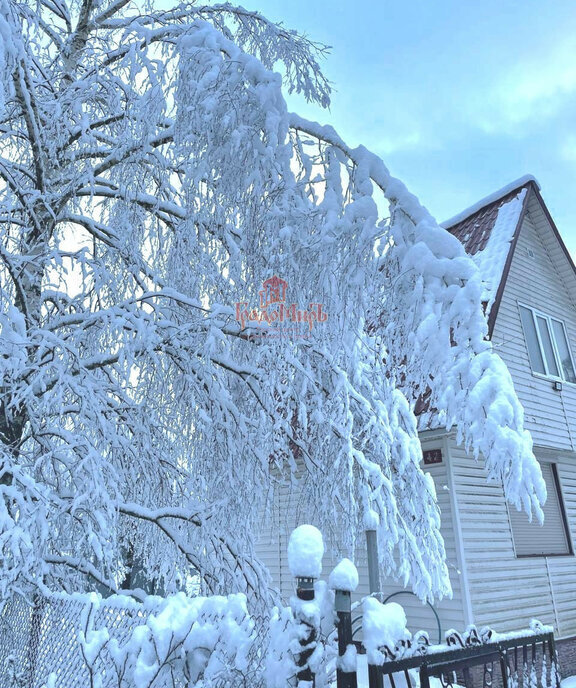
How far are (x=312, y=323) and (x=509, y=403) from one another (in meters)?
1.43

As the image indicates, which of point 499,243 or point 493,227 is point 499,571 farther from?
point 493,227

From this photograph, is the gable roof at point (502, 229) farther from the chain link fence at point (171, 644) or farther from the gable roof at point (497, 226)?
the chain link fence at point (171, 644)

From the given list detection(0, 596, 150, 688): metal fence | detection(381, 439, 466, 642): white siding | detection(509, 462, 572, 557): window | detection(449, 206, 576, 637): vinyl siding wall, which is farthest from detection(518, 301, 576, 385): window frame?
detection(0, 596, 150, 688): metal fence

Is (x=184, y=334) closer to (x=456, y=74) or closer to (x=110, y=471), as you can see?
(x=110, y=471)

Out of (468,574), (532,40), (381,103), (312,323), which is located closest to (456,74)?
(532,40)

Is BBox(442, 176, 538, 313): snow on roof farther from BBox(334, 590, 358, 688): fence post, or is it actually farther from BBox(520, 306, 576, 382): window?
BBox(334, 590, 358, 688): fence post

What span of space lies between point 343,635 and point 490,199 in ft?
37.2

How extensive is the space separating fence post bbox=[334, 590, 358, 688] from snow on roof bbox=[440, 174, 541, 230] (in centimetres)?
1068

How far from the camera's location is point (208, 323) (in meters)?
3.96

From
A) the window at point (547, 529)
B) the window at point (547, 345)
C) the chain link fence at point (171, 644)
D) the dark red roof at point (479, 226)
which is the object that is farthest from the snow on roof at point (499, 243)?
the chain link fence at point (171, 644)

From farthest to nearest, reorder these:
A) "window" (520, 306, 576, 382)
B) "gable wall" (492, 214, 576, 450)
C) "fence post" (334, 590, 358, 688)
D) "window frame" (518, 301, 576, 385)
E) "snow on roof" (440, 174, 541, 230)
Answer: "snow on roof" (440, 174, 541, 230), "window" (520, 306, 576, 382), "window frame" (518, 301, 576, 385), "gable wall" (492, 214, 576, 450), "fence post" (334, 590, 358, 688)

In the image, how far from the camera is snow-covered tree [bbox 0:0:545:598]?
2.71 m

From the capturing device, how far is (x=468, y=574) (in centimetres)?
757

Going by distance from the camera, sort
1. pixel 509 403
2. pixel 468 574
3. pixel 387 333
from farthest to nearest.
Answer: pixel 468 574 → pixel 387 333 → pixel 509 403
